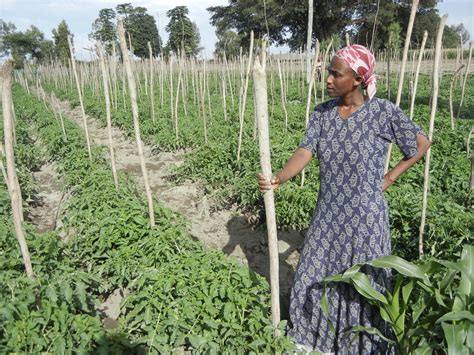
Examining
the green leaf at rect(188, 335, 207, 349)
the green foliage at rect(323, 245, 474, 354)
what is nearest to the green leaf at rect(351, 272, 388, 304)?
the green foliage at rect(323, 245, 474, 354)

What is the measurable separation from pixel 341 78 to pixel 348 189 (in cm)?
59

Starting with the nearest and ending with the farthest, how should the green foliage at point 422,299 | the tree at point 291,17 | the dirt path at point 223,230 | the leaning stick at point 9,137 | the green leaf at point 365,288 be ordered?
the green foliage at point 422,299, the green leaf at point 365,288, the leaning stick at point 9,137, the dirt path at point 223,230, the tree at point 291,17

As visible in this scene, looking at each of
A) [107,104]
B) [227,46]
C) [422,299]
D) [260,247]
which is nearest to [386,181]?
[422,299]

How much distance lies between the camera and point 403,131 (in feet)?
6.46

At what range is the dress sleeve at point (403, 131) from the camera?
196 cm

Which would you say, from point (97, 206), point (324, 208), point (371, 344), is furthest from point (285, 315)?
point (97, 206)

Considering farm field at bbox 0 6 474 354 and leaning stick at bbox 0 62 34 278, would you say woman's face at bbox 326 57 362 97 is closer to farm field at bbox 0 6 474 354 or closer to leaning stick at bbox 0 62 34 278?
farm field at bbox 0 6 474 354

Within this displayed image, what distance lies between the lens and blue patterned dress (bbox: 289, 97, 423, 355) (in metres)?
1.99

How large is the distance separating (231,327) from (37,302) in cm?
111

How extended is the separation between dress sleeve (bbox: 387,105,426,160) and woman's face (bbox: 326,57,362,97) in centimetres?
25

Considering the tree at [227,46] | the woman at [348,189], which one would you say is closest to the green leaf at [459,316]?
the woman at [348,189]

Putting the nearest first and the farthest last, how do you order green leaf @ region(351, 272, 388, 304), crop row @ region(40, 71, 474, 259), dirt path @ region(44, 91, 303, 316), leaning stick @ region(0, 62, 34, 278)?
green leaf @ region(351, 272, 388, 304) → leaning stick @ region(0, 62, 34, 278) → crop row @ region(40, 71, 474, 259) → dirt path @ region(44, 91, 303, 316)

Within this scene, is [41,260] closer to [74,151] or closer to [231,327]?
[231,327]

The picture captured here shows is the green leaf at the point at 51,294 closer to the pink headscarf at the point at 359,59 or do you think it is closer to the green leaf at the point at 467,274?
the pink headscarf at the point at 359,59
